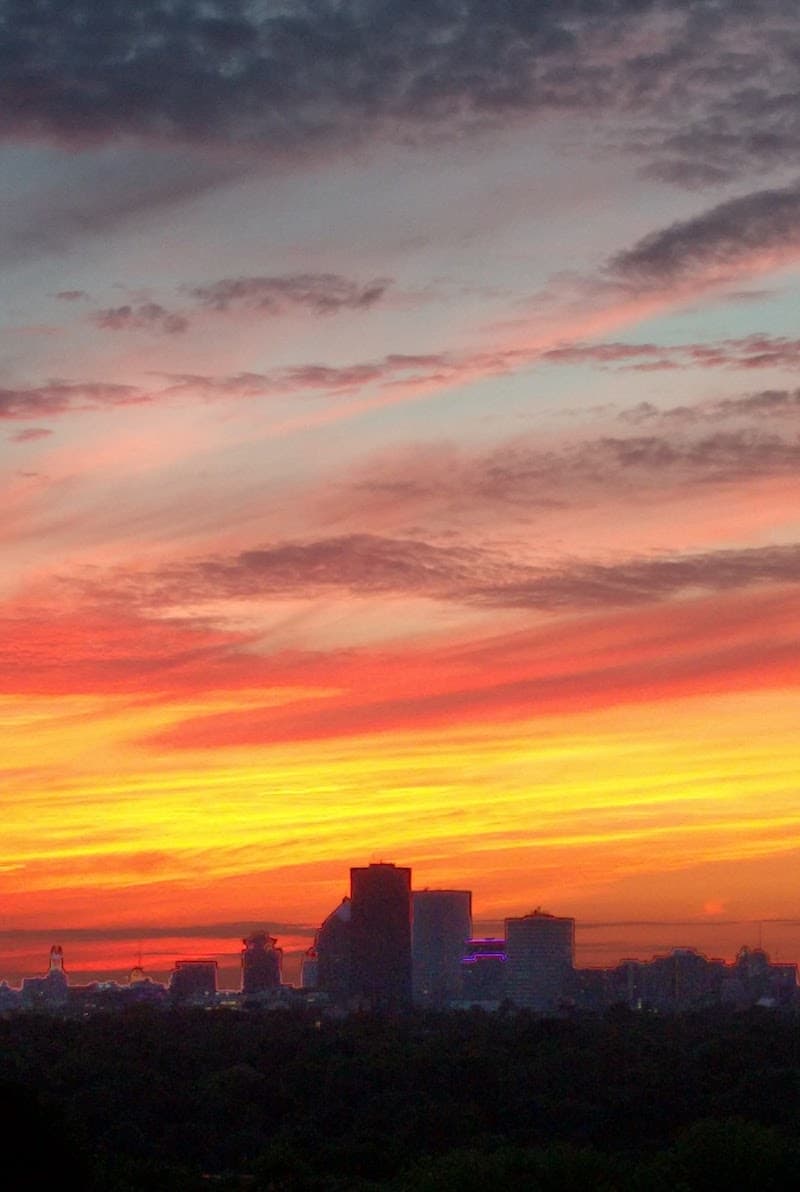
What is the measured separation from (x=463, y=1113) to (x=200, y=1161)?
18.2 m

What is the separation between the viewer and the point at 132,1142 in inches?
4609

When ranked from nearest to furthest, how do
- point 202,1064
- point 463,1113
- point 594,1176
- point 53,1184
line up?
point 53,1184 → point 594,1176 → point 463,1113 → point 202,1064

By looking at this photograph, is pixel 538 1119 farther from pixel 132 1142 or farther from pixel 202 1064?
pixel 202 1064

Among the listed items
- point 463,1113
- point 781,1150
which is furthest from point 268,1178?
point 463,1113

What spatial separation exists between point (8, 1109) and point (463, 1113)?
197ft

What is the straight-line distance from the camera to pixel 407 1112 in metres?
125

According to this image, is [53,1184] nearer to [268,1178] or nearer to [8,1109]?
[8,1109]

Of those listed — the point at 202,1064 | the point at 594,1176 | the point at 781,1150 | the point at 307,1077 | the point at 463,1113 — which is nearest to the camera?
the point at 594,1176

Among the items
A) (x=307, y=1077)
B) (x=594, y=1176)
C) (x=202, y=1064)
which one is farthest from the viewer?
(x=202, y=1064)

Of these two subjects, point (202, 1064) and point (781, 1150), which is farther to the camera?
point (202, 1064)

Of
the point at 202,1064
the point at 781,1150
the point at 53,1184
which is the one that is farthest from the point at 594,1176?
the point at 202,1064

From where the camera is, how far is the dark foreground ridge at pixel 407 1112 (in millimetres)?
77812

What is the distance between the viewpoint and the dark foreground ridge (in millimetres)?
77812

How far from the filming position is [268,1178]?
86.6 metres
